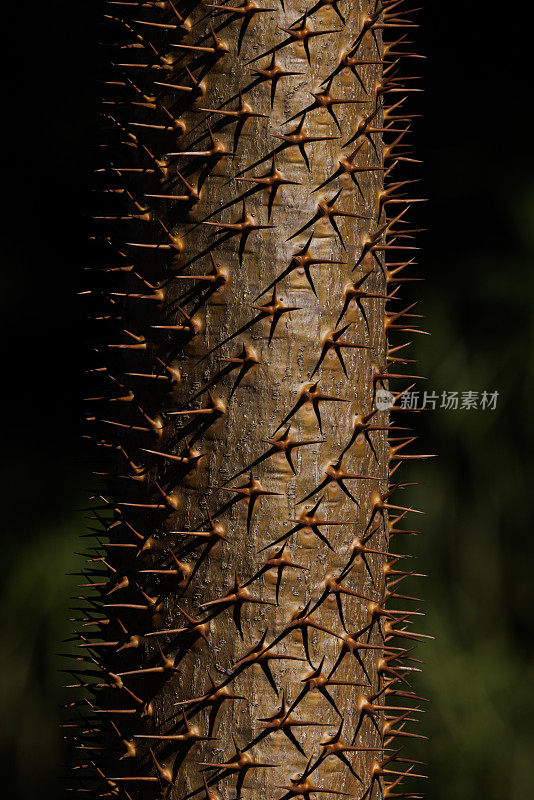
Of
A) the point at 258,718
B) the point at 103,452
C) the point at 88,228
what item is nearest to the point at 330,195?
the point at 103,452

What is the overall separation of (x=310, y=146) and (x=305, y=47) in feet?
0.28

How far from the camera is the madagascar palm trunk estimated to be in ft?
2.30

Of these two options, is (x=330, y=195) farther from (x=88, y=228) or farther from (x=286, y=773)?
(x=88, y=228)

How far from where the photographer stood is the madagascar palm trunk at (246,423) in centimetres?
70

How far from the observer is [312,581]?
0.71 m

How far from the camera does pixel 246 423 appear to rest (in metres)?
0.71

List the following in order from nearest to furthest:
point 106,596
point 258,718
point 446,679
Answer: point 258,718 → point 106,596 → point 446,679

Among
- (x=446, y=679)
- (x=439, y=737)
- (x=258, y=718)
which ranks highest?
(x=258, y=718)

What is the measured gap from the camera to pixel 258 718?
2.27 ft

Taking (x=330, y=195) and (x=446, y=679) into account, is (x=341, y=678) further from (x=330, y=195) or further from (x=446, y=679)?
(x=446, y=679)

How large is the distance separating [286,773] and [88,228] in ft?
5.34

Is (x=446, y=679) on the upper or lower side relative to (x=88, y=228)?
lower

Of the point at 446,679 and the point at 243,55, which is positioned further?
the point at 446,679

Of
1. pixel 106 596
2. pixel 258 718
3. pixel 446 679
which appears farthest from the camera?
pixel 446 679
